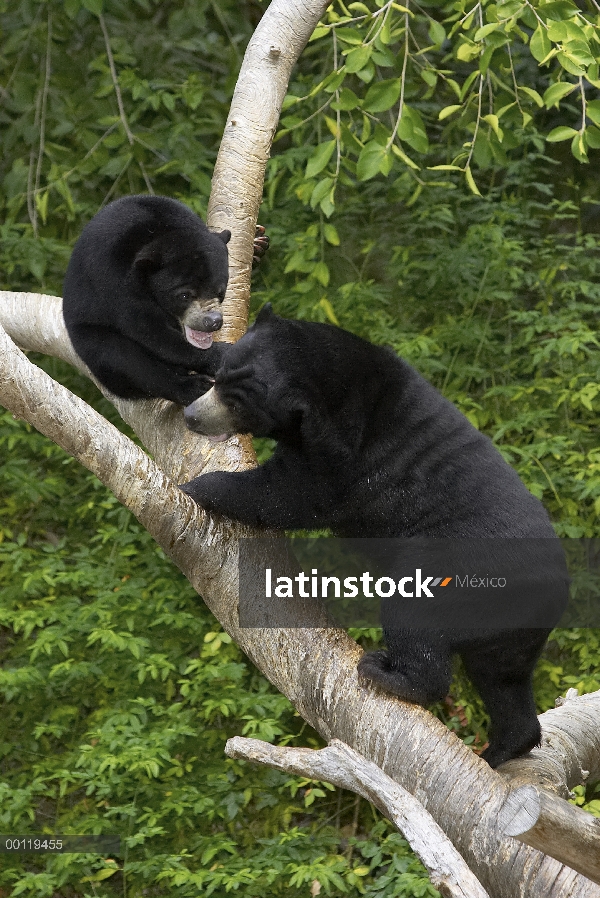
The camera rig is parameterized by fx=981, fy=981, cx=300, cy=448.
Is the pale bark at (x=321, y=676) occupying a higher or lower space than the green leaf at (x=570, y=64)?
lower

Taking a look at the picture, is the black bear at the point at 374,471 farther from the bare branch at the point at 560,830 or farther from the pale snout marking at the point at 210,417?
the bare branch at the point at 560,830

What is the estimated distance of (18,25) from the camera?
17.0 ft

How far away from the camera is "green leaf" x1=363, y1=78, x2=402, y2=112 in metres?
3.06

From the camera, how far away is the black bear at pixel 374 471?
2.36 m

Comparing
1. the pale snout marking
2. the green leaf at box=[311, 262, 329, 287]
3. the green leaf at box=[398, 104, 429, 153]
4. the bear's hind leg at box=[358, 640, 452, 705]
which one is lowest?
the bear's hind leg at box=[358, 640, 452, 705]

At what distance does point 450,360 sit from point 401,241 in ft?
3.65

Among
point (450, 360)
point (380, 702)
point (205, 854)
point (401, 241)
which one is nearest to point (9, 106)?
point (401, 241)

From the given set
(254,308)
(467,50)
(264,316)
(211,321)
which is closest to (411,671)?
(264,316)

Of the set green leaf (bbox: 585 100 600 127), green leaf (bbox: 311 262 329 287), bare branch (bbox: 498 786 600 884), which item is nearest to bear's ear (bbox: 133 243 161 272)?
green leaf (bbox: 311 262 329 287)

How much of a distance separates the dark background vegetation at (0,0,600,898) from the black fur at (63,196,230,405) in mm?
516

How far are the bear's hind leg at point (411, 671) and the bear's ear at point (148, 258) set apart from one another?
1442 mm

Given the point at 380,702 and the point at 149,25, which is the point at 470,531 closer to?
the point at 380,702

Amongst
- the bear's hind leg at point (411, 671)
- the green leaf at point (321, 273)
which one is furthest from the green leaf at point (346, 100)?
the bear's hind leg at point (411, 671)

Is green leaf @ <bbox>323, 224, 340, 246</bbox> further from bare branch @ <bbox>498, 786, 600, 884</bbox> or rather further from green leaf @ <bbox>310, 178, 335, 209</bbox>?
bare branch @ <bbox>498, 786, 600, 884</bbox>
